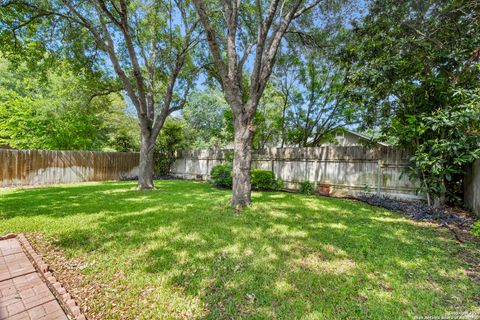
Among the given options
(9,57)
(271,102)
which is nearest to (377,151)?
(271,102)

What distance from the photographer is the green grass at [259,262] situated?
184cm

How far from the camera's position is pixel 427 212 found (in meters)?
4.79

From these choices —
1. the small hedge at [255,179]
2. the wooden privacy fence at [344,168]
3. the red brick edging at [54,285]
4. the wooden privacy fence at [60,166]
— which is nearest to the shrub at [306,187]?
the wooden privacy fence at [344,168]

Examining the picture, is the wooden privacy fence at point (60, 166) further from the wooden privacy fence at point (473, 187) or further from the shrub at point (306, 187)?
the wooden privacy fence at point (473, 187)

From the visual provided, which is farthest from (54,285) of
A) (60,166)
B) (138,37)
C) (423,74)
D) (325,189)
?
(60,166)

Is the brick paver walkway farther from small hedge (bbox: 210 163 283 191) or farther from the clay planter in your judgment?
the clay planter

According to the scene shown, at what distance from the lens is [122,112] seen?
18094 millimetres

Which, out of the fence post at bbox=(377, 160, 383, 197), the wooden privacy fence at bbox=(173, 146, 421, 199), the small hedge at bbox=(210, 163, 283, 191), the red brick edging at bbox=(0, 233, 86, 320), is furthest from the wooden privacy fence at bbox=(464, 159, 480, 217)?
the red brick edging at bbox=(0, 233, 86, 320)

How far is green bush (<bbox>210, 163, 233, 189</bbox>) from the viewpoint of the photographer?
27.7 ft

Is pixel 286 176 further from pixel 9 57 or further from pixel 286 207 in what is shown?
pixel 9 57

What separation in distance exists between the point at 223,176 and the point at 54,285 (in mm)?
6552

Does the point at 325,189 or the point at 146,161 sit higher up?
the point at 146,161

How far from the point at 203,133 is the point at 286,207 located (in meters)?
18.0

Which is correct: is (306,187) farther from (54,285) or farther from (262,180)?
(54,285)
